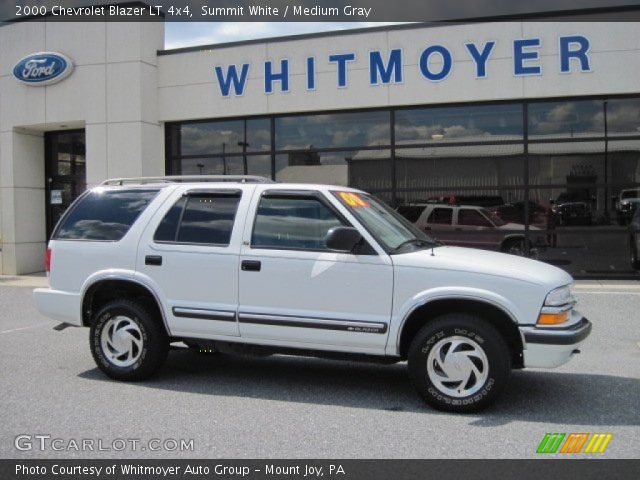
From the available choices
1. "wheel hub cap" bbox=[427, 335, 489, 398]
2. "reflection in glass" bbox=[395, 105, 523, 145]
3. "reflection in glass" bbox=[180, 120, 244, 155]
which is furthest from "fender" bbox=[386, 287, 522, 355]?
"reflection in glass" bbox=[180, 120, 244, 155]

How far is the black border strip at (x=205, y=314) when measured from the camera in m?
5.85

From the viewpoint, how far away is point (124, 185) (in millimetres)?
6871

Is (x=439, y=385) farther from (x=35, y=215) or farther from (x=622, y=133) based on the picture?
(x=35, y=215)

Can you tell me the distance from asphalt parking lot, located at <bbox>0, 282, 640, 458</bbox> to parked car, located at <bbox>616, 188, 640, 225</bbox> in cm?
663

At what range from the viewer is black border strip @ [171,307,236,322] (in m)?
5.85

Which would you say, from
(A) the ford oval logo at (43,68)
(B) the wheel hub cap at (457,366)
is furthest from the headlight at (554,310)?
(A) the ford oval logo at (43,68)

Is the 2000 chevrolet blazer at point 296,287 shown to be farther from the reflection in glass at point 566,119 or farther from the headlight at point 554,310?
the reflection in glass at point 566,119

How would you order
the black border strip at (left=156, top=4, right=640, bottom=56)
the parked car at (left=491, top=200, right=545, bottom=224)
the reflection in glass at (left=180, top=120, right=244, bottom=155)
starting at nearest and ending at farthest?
the black border strip at (left=156, top=4, right=640, bottom=56), the parked car at (left=491, top=200, right=545, bottom=224), the reflection in glass at (left=180, top=120, right=244, bottom=155)

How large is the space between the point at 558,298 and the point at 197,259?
3.04 meters

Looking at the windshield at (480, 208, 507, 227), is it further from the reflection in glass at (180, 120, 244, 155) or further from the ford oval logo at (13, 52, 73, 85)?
the ford oval logo at (13, 52, 73, 85)

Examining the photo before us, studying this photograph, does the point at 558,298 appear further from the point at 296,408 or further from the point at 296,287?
the point at 296,408

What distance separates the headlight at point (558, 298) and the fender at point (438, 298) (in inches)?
9.5

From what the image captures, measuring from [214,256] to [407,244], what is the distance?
169 centimetres

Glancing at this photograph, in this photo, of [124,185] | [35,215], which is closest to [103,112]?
[35,215]
